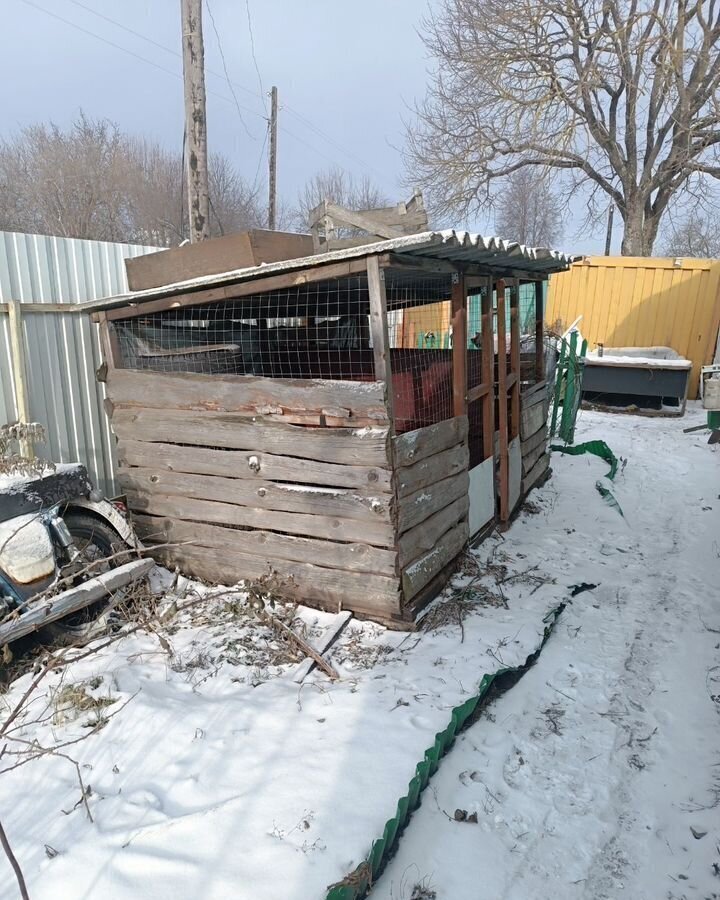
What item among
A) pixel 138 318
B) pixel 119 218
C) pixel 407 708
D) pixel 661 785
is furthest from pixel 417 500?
pixel 119 218

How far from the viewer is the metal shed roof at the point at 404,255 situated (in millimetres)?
3406

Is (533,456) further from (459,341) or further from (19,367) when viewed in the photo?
(19,367)

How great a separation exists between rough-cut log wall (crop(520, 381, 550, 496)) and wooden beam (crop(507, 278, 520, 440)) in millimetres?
168

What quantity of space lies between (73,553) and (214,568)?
3.49 feet

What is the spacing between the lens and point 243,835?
7.66 ft

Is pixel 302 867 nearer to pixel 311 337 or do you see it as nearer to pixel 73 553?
pixel 73 553

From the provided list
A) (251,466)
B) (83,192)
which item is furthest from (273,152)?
(251,466)

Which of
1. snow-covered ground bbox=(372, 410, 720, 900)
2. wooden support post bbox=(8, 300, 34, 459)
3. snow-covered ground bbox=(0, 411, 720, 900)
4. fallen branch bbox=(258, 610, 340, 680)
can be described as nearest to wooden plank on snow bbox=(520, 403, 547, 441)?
snow-covered ground bbox=(372, 410, 720, 900)

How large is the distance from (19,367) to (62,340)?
0.52 metres

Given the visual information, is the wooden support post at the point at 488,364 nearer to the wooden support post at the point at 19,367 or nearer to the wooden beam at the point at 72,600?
the wooden beam at the point at 72,600

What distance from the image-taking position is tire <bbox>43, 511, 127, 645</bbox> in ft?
12.8

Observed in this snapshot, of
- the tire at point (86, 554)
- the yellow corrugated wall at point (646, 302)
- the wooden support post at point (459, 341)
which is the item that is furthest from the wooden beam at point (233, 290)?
the yellow corrugated wall at point (646, 302)

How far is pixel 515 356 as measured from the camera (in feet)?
19.7

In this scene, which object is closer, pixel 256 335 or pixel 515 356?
pixel 515 356
